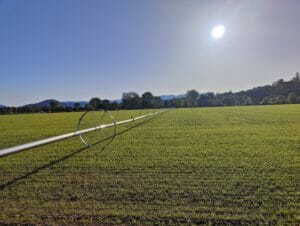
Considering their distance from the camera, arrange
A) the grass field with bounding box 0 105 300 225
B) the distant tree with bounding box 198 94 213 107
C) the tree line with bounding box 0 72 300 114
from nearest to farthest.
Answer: the grass field with bounding box 0 105 300 225
the tree line with bounding box 0 72 300 114
the distant tree with bounding box 198 94 213 107

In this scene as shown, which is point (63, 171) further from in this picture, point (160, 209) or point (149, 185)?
point (160, 209)

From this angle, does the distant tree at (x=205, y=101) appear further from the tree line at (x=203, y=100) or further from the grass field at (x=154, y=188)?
the grass field at (x=154, y=188)

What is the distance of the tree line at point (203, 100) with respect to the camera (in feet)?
281

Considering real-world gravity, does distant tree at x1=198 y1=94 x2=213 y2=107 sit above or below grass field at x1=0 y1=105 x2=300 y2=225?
above

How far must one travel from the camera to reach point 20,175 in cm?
582

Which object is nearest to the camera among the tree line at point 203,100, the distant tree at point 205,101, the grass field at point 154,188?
the grass field at point 154,188

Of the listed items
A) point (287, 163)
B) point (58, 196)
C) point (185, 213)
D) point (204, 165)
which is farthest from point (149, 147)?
point (185, 213)

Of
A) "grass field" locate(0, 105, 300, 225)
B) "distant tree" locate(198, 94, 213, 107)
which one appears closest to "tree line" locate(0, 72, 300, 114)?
"distant tree" locate(198, 94, 213, 107)

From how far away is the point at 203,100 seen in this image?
12950cm

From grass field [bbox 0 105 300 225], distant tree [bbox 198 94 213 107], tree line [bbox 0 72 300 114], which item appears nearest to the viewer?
grass field [bbox 0 105 300 225]

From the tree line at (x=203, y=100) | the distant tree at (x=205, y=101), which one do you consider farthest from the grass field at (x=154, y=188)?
the distant tree at (x=205, y=101)

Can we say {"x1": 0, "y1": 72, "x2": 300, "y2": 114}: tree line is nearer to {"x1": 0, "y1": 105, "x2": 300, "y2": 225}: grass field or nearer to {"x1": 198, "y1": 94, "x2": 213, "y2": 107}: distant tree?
{"x1": 198, "y1": 94, "x2": 213, "y2": 107}: distant tree

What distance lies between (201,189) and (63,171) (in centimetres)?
311

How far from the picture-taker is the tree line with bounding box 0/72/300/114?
3374 inches
